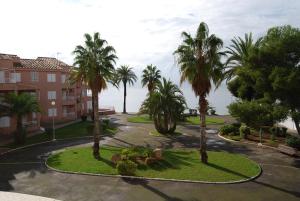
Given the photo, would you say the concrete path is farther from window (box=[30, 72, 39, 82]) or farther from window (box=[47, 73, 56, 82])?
window (box=[47, 73, 56, 82])

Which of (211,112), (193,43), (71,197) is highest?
(193,43)

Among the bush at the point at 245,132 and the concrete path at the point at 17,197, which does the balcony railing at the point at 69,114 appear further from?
the concrete path at the point at 17,197

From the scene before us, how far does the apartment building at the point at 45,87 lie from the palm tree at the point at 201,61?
1059 inches

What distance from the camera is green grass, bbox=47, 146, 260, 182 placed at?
82.7 ft

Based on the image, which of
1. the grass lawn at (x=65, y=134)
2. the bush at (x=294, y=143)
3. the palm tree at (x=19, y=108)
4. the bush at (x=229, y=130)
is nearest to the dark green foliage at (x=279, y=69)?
the bush at (x=294, y=143)

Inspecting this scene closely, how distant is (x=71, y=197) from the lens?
70.2ft

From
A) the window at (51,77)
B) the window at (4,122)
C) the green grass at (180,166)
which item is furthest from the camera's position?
the window at (51,77)

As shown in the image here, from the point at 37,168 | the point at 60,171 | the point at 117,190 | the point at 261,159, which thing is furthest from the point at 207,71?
the point at 37,168

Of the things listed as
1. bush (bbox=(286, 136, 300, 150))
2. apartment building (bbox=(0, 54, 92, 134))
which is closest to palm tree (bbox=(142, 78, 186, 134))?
apartment building (bbox=(0, 54, 92, 134))

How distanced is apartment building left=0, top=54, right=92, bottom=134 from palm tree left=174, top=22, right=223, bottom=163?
2689cm

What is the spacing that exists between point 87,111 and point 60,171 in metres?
49.4

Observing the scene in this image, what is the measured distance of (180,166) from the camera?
2783 centimetres

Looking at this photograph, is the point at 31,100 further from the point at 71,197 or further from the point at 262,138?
the point at 262,138

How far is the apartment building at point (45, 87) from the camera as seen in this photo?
1898 inches
